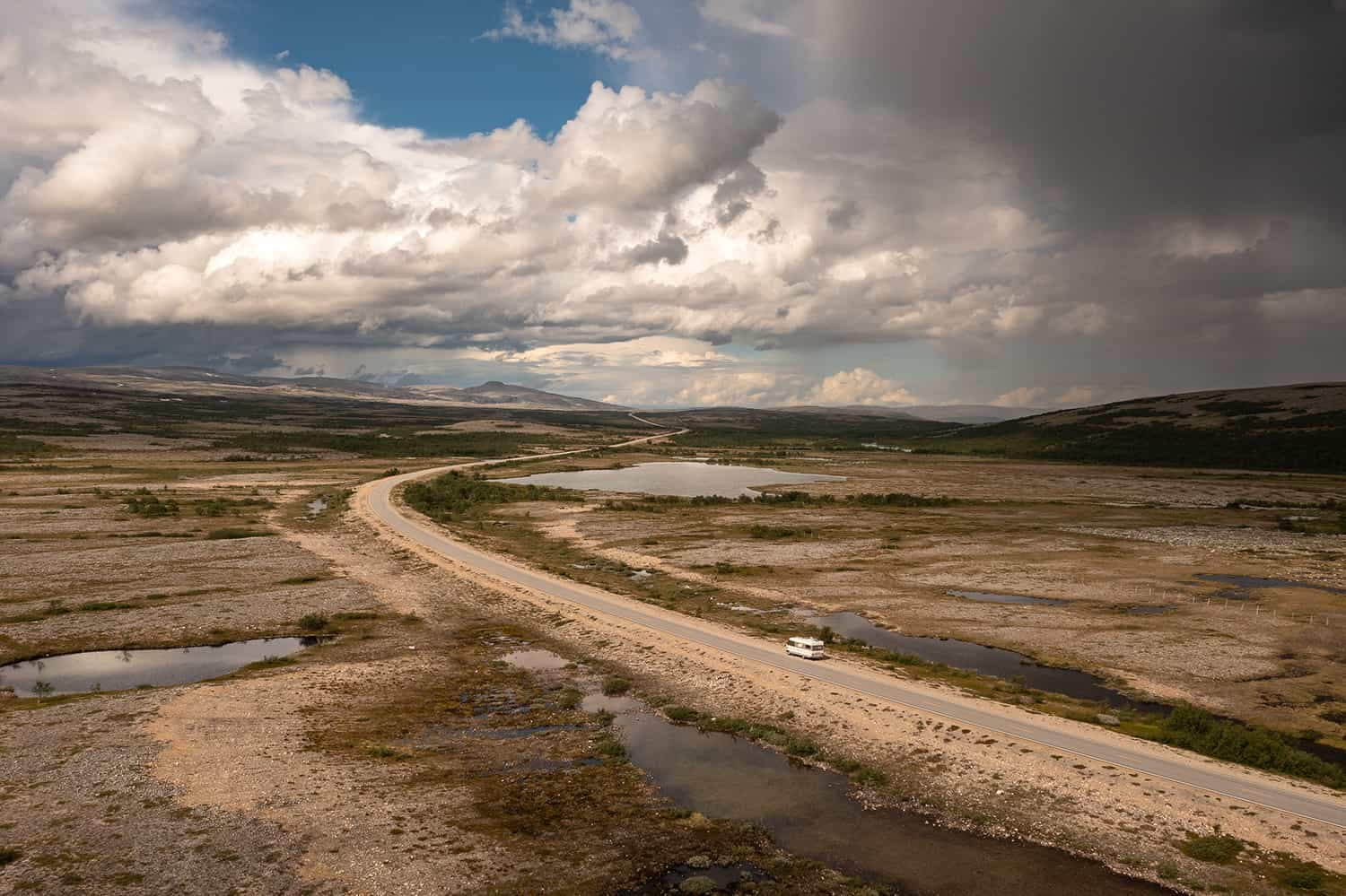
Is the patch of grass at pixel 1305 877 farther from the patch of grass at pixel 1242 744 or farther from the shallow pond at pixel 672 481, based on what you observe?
the shallow pond at pixel 672 481

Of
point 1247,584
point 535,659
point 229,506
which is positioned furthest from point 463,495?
point 1247,584

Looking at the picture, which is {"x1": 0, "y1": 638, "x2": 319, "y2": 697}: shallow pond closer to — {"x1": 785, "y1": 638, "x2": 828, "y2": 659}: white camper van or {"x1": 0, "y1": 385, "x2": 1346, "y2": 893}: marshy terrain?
{"x1": 0, "y1": 385, "x2": 1346, "y2": 893}: marshy terrain

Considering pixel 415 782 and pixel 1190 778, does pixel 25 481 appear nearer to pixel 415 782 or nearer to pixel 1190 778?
pixel 415 782

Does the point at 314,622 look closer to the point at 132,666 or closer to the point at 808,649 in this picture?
the point at 132,666

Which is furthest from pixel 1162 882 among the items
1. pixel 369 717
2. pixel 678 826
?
pixel 369 717

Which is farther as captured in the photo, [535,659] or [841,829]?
[535,659]

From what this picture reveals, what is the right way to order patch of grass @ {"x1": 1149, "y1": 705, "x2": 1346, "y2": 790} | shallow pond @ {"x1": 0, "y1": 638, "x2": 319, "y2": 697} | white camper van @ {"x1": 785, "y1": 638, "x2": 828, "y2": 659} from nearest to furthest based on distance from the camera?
patch of grass @ {"x1": 1149, "y1": 705, "x2": 1346, "y2": 790} → shallow pond @ {"x1": 0, "y1": 638, "x2": 319, "y2": 697} → white camper van @ {"x1": 785, "y1": 638, "x2": 828, "y2": 659}

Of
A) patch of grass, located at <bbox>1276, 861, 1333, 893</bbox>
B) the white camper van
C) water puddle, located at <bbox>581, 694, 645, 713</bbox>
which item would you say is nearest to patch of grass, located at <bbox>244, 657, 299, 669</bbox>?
water puddle, located at <bbox>581, 694, 645, 713</bbox>

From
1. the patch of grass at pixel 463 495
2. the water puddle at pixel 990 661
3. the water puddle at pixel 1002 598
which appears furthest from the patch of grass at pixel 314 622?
the water puddle at pixel 1002 598
